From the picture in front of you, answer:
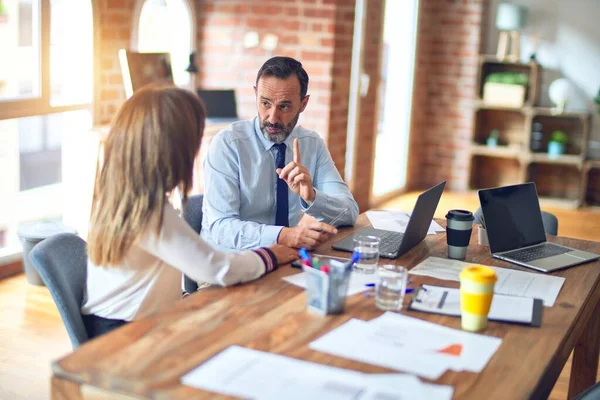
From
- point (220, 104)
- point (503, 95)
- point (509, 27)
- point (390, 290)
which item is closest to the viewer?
point (390, 290)

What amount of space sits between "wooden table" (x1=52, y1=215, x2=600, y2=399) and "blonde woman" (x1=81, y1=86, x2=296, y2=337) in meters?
0.12

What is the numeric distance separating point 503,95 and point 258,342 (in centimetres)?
606

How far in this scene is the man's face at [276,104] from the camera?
116 inches

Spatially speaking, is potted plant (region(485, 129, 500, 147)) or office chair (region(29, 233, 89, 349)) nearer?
office chair (region(29, 233, 89, 349))

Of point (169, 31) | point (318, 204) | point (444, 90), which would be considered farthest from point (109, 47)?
point (444, 90)

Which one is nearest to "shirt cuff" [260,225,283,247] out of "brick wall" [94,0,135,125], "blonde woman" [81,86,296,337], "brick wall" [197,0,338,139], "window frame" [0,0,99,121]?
"blonde woman" [81,86,296,337]

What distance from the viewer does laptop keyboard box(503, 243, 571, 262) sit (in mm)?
2646

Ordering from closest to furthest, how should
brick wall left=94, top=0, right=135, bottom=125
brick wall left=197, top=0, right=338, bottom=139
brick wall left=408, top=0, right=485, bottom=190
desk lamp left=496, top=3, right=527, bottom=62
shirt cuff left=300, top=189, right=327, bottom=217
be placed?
1. shirt cuff left=300, top=189, right=327, bottom=217
2. brick wall left=94, top=0, right=135, bottom=125
3. brick wall left=197, top=0, right=338, bottom=139
4. desk lamp left=496, top=3, right=527, bottom=62
5. brick wall left=408, top=0, right=485, bottom=190

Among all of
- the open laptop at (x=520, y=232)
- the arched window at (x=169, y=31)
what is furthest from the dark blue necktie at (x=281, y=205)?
the arched window at (x=169, y=31)

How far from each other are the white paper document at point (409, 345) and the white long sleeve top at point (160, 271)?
38 centimetres

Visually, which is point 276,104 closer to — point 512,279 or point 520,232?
point 520,232

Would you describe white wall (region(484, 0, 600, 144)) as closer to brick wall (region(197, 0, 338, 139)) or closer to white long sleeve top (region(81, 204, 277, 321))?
brick wall (region(197, 0, 338, 139))

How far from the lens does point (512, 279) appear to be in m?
A: 2.40

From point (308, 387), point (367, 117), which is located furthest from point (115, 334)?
point (367, 117)
